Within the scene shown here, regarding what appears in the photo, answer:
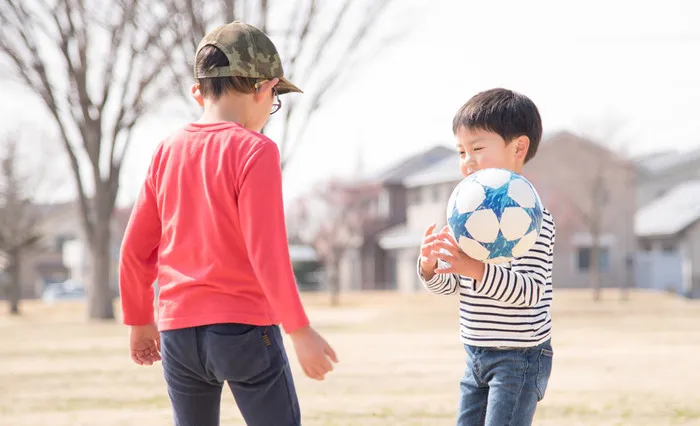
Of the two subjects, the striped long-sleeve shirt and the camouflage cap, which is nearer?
the camouflage cap

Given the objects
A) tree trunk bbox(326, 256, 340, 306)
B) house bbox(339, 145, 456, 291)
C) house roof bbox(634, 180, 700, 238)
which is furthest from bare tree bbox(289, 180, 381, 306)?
house roof bbox(634, 180, 700, 238)

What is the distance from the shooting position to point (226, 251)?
338 centimetres

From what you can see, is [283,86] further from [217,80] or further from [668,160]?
[668,160]

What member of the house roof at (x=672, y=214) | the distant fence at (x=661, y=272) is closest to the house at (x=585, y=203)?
the distant fence at (x=661, y=272)

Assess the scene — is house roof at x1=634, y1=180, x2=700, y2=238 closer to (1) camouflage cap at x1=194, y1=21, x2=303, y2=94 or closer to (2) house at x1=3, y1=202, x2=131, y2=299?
(2) house at x1=3, y1=202, x2=131, y2=299

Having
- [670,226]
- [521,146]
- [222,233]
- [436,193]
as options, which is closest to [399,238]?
[436,193]

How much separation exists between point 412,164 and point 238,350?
198 ft

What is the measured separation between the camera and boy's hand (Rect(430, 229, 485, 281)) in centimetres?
367

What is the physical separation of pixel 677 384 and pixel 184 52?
43.9 feet

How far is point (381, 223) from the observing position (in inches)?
2477

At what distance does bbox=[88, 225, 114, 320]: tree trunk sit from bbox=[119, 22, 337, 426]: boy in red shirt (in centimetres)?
2499

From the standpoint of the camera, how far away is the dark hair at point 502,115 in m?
3.94

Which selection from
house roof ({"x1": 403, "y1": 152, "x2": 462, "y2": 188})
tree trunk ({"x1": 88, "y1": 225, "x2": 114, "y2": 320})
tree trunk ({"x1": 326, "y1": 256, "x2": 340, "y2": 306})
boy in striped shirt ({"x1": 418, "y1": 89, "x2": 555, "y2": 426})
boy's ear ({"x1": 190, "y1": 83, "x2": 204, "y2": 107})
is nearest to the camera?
boy's ear ({"x1": 190, "y1": 83, "x2": 204, "y2": 107})

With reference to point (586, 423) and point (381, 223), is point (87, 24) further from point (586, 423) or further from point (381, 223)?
point (381, 223)
